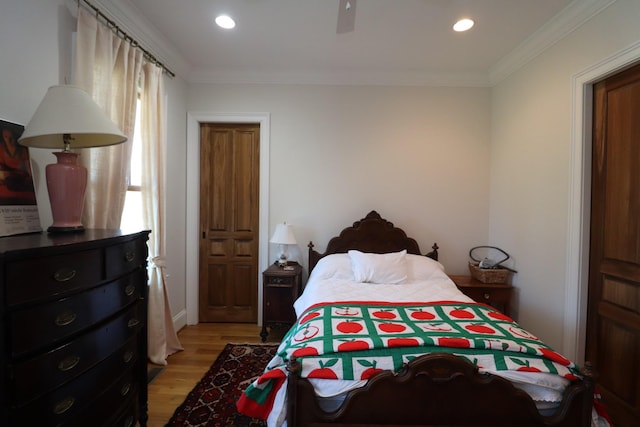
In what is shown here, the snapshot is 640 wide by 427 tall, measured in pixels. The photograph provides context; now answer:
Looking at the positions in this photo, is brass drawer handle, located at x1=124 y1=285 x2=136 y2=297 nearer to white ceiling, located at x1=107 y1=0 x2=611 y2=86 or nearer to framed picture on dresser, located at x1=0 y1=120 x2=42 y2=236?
framed picture on dresser, located at x1=0 y1=120 x2=42 y2=236

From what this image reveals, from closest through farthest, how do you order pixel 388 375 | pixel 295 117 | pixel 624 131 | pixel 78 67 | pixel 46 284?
pixel 46 284 < pixel 388 375 < pixel 78 67 < pixel 624 131 < pixel 295 117

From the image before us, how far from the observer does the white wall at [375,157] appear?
10.5 ft

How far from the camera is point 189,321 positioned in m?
3.22

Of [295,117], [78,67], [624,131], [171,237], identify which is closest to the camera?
[78,67]

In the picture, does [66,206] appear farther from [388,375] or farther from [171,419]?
[388,375]

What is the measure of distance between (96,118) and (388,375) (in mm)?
1837

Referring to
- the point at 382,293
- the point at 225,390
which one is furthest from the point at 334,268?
the point at 225,390

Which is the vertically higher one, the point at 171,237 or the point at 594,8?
the point at 594,8

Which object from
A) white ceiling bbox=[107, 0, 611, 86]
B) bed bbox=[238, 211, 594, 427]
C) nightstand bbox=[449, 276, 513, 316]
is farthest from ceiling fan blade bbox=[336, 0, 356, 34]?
nightstand bbox=[449, 276, 513, 316]

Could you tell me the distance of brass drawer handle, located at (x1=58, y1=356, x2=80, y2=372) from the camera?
3.63ft

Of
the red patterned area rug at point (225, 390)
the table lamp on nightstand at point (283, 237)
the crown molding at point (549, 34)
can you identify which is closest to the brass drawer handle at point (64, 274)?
the red patterned area rug at point (225, 390)

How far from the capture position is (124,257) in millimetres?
1442

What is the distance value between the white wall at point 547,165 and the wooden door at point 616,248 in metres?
0.12

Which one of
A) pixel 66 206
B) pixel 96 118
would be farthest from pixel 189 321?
pixel 96 118
